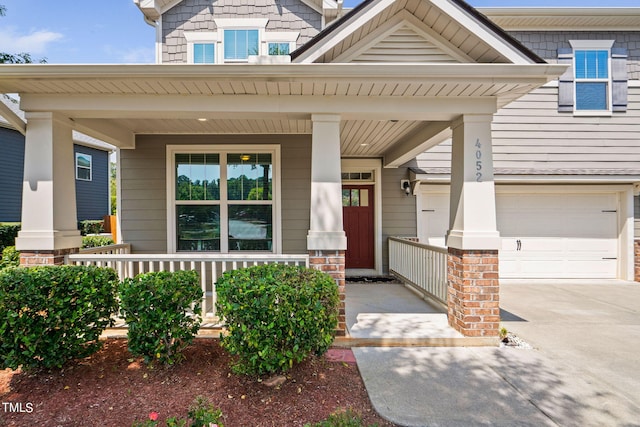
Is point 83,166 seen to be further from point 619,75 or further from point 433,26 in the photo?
point 619,75

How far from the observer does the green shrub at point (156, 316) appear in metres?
2.93

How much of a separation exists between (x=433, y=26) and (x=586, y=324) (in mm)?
4593

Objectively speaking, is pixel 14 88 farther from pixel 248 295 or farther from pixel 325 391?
pixel 325 391

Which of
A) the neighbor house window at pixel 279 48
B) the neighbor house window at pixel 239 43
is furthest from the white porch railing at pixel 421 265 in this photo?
the neighbor house window at pixel 239 43

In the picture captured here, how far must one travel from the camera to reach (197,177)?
573cm

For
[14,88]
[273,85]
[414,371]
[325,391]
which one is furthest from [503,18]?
[14,88]

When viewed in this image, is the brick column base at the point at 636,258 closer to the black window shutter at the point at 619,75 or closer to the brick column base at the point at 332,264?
the black window shutter at the point at 619,75

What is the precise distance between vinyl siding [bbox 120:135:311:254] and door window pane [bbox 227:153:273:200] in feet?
0.87

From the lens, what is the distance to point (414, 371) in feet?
10.5

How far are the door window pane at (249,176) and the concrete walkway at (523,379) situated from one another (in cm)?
325

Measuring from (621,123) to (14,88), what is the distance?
36.1 feet

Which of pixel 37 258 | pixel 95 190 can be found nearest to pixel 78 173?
pixel 95 190

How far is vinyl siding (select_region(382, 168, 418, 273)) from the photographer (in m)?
7.23

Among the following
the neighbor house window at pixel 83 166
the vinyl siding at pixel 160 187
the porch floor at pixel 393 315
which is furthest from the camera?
the neighbor house window at pixel 83 166
